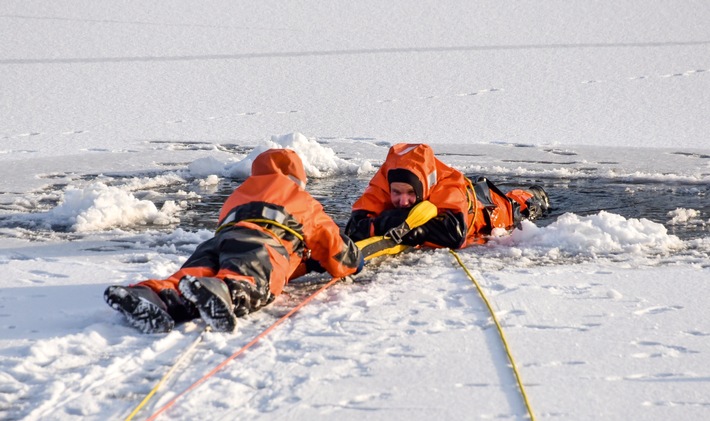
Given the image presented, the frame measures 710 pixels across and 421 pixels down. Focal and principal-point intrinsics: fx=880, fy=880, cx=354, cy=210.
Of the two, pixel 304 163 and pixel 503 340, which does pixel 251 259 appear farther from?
→ pixel 304 163

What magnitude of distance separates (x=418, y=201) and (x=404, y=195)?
10 centimetres

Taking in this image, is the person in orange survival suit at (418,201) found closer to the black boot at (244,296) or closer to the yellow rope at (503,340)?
the yellow rope at (503,340)

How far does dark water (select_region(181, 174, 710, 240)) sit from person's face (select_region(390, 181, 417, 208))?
0.88m

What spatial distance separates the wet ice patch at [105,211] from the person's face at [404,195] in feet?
5.88

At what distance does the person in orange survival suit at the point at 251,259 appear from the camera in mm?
3619

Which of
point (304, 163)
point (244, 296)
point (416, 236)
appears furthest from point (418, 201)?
point (304, 163)

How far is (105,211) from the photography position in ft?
20.4

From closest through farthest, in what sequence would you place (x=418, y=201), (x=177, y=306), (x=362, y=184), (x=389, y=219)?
(x=177, y=306)
(x=389, y=219)
(x=418, y=201)
(x=362, y=184)

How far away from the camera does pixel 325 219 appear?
14.6 feet

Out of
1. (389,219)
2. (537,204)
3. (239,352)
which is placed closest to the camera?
(239,352)

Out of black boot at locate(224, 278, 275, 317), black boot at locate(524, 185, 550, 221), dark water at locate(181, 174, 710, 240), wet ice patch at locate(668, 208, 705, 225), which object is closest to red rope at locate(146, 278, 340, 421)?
black boot at locate(224, 278, 275, 317)

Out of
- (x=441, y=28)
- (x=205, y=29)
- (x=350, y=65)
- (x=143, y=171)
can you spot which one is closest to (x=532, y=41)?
(x=441, y=28)

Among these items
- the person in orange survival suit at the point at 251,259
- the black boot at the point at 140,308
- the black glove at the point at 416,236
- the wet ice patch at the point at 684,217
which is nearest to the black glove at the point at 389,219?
the black glove at the point at 416,236

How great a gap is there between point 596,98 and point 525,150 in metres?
2.89
